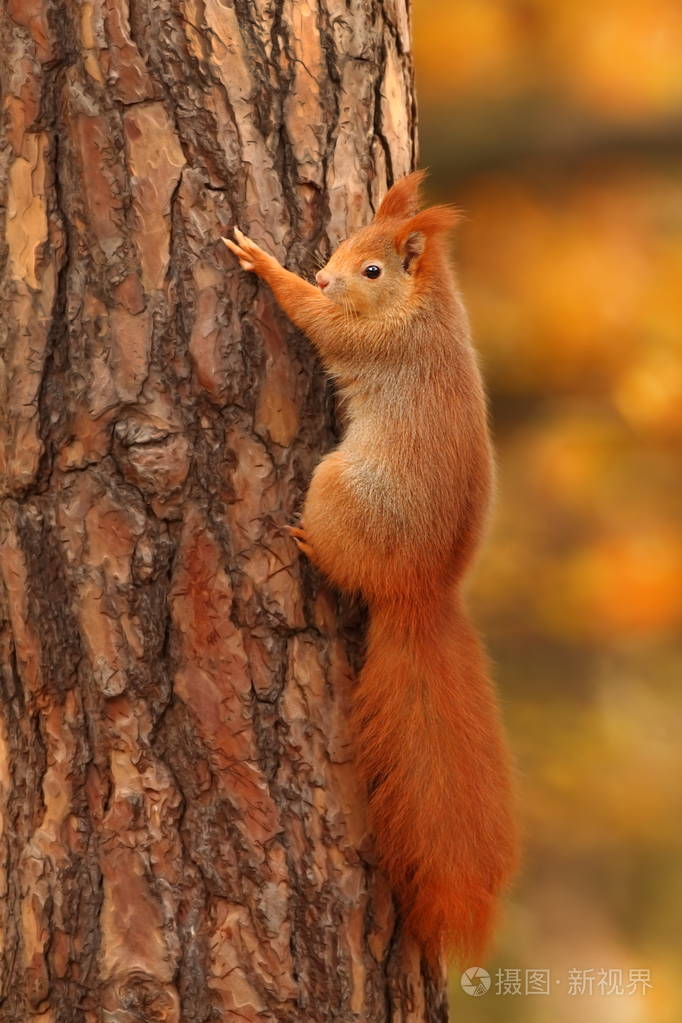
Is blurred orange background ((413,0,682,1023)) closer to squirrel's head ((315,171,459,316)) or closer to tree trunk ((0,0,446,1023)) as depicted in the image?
squirrel's head ((315,171,459,316))

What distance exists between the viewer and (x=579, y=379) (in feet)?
10.6

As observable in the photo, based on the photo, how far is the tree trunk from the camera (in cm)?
153

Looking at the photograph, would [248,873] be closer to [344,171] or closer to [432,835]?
[432,835]

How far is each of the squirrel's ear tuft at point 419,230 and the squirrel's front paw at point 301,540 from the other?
45cm

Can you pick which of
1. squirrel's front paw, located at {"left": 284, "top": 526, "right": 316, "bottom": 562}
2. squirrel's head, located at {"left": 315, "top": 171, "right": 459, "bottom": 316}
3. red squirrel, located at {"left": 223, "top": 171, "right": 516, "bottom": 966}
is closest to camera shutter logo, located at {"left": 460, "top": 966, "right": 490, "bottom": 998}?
red squirrel, located at {"left": 223, "top": 171, "right": 516, "bottom": 966}

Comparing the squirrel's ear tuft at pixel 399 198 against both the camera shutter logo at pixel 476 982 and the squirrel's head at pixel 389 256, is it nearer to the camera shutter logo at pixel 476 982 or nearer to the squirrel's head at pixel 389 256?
the squirrel's head at pixel 389 256

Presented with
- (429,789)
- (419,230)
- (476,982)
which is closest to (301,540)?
(429,789)

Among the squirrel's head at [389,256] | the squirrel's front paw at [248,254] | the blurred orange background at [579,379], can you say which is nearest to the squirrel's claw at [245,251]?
the squirrel's front paw at [248,254]

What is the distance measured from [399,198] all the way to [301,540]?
1.65ft

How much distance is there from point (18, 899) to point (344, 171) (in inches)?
42.7

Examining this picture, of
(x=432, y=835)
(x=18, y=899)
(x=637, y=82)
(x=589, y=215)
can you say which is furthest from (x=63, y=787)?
(x=637, y=82)

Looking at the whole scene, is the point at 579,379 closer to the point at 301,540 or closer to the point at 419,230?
the point at 419,230

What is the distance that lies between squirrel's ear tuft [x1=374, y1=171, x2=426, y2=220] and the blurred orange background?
153cm

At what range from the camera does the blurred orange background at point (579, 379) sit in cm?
316
